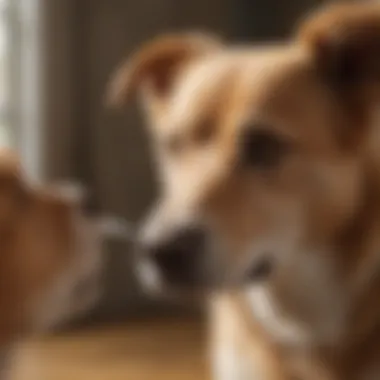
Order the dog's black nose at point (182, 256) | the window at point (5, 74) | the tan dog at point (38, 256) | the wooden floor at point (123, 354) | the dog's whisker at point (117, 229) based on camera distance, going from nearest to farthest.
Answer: the dog's black nose at point (182, 256)
the tan dog at point (38, 256)
the dog's whisker at point (117, 229)
the wooden floor at point (123, 354)
the window at point (5, 74)

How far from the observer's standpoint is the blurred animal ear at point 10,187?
4.99 feet

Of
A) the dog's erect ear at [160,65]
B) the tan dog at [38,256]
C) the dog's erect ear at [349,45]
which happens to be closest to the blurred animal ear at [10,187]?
the tan dog at [38,256]

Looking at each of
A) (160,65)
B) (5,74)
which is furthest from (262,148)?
(5,74)

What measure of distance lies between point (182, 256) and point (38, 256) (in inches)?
13.3

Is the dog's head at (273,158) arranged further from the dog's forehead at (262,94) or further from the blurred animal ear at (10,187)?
the blurred animal ear at (10,187)

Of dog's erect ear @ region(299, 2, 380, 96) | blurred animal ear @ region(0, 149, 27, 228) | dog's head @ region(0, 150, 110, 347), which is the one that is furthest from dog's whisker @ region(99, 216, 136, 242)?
dog's erect ear @ region(299, 2, 380, 96)

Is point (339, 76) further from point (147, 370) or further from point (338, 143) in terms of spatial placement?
point (147, 370)

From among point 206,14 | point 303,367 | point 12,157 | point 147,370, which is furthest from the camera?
point 206,14

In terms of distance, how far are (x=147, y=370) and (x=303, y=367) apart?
0.94 metres

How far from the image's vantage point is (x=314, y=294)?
1.46 meters

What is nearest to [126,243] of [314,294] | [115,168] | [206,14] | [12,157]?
[115,168]

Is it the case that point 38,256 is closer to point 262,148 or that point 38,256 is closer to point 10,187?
point 10,187

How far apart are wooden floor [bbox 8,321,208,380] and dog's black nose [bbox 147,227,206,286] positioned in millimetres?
962

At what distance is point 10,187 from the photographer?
61.3 inches
